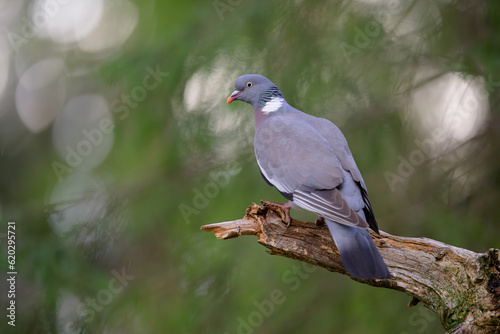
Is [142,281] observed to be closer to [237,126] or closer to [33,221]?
[33,221]

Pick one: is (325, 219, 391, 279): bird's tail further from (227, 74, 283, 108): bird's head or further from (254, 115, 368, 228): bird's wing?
(227, 74, 283, 108): bird's head

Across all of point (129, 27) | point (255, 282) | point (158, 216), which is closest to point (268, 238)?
point (255, 282)

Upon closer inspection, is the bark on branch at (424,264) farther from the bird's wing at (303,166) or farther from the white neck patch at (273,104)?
the white neck patch at (273,104)

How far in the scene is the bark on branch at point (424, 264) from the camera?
2.45 m
